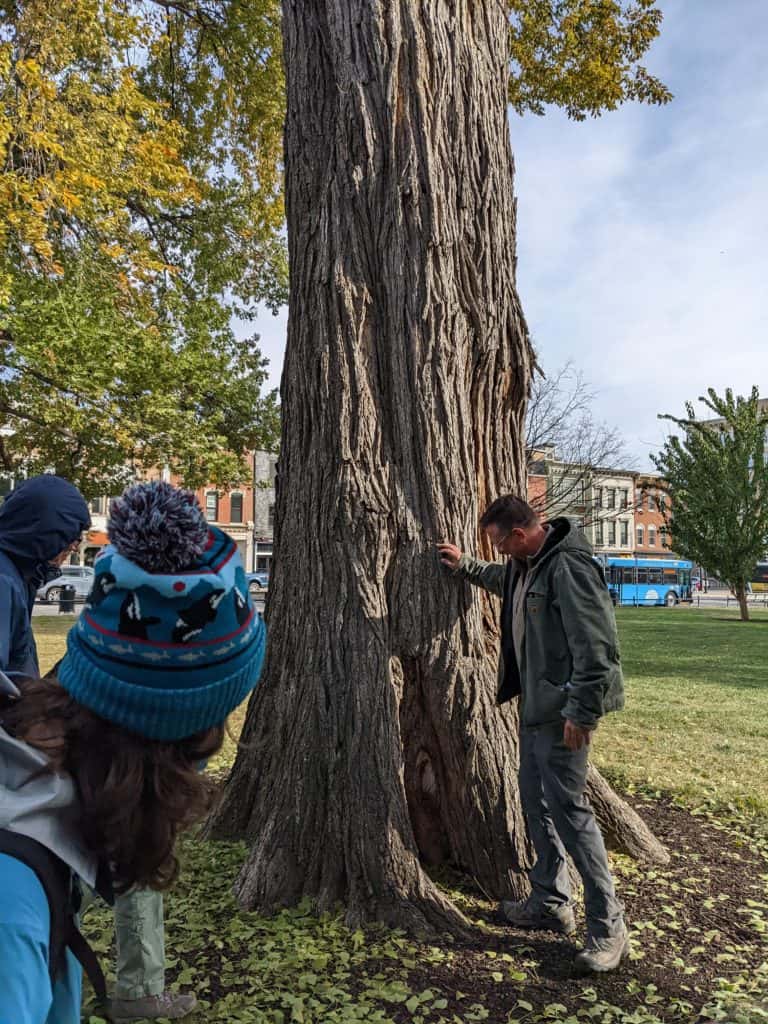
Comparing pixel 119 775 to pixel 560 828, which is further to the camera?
pixel 560 828

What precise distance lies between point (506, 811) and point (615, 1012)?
42.5 inches

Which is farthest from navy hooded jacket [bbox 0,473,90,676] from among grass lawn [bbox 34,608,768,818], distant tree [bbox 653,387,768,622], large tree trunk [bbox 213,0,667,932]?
distant tree [bbox 653,387,768,622]

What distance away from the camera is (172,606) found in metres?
1.17

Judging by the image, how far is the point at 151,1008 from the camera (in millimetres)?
3133

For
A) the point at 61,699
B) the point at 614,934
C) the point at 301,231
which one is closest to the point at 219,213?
the point at 301,231

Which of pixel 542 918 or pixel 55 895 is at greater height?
pixel 55 895

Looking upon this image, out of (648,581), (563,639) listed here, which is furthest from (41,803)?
(648,581)

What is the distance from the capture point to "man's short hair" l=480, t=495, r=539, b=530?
4.00 metres

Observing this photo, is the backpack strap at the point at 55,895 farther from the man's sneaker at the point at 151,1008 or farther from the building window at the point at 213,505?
the building window at the point at 213,505

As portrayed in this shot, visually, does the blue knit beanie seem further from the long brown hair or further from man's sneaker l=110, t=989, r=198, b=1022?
man's sneaker l=110, t=989, r=198, b=1022

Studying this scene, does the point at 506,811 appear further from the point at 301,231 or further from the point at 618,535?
the point at 618,535

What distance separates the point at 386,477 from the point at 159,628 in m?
3.09

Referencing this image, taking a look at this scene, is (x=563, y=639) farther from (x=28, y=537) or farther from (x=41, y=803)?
(x=41, y=803)

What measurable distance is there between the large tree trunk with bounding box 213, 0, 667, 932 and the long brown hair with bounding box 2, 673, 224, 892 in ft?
9.31
